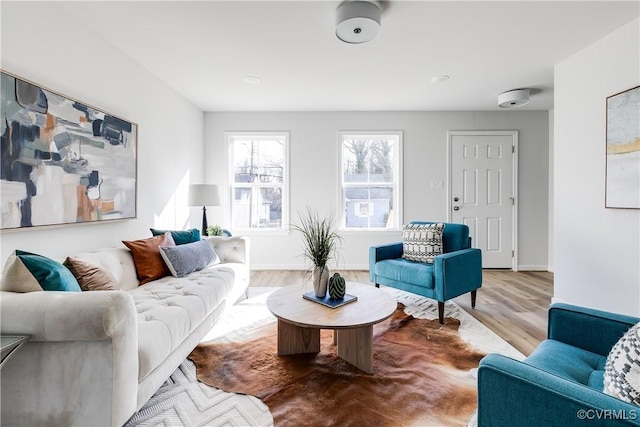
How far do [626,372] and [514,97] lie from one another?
3.64 meters

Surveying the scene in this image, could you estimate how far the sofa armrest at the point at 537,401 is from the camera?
2.50 ft

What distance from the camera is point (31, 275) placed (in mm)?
1394

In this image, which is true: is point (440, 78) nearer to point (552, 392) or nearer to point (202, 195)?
point (202, 195)

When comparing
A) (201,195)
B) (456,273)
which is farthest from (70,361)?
(456,273)

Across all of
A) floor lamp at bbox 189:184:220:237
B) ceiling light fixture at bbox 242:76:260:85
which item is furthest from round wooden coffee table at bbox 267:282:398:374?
ceiling light fixture at bbox 242:76:260:85

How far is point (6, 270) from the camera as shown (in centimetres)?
138

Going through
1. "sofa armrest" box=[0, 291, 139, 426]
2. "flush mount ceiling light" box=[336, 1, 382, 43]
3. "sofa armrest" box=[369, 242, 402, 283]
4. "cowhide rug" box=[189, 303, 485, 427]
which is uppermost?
"flush mount ceiling light" box=[336, 1, 382, 43]

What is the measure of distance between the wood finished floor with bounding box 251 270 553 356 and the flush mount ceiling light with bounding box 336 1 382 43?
252 cm

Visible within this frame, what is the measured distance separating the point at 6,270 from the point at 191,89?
2828mm

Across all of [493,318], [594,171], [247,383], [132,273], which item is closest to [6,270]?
[132,273]

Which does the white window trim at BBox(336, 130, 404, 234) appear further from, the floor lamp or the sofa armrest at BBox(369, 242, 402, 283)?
the floor lamp

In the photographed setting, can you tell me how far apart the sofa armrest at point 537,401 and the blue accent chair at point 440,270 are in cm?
170

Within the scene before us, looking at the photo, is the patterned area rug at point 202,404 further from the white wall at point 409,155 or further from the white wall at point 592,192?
the white wall at point 409,155

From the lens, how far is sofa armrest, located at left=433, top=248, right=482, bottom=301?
2.57 meters
